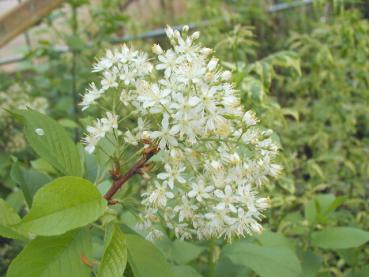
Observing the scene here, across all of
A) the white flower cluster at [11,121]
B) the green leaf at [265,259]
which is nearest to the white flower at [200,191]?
the green leaf at [265,259]

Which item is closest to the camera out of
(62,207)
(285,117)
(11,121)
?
(62,207)

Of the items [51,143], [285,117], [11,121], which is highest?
[51,143]

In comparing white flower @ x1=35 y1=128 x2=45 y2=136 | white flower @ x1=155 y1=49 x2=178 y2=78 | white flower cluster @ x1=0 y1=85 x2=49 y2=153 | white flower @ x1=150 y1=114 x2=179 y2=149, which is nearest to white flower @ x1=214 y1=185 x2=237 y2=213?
white flower @ x1=150 y1=114 x2=179 y2=149

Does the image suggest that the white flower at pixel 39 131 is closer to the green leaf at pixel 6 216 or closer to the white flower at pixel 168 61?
the green leaf at pixel 6 216

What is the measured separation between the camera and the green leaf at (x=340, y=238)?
1.63 m

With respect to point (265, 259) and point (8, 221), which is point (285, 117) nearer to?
point (265, 259)

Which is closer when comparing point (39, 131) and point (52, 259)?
point (52, 259)

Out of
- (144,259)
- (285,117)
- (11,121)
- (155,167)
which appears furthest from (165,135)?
(285,117)

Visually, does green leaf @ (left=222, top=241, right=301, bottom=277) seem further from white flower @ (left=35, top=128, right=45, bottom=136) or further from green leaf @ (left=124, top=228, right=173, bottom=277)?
white flower @ (left=35, top=128, right=45, bottom=136)

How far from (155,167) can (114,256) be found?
251 millimetres

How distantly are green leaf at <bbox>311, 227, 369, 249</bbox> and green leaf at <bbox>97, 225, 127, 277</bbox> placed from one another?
2.46 ft

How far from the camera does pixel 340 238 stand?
1672mm

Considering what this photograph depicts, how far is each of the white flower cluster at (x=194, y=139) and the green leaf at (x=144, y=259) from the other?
0.06 m

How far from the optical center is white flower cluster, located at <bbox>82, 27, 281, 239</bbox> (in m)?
1.14
